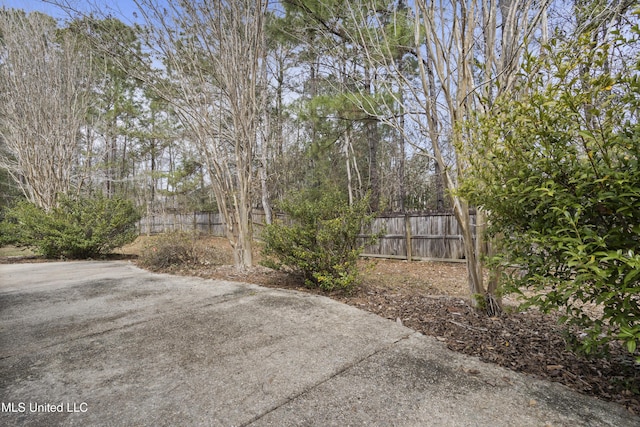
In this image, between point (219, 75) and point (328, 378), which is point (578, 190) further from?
point (219, 75)

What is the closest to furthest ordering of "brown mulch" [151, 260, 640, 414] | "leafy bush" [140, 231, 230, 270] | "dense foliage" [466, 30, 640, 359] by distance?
"dense foliage" [466, 30, 640, 359], "brown mulch" [151, 260, 640, 414], "leafy bush" [140, 231, 230, 270]

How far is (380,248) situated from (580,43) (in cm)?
712

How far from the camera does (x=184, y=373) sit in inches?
69.9

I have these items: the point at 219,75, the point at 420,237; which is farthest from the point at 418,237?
the point at 219,75

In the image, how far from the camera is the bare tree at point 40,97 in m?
8.34

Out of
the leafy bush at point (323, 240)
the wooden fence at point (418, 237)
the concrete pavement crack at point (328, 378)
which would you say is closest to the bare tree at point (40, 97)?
the wooden fence at point (418, 237)

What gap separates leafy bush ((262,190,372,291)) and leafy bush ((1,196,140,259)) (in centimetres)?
607

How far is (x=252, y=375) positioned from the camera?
5.74 ft

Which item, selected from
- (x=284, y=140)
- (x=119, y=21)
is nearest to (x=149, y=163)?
(x=284, y=140)

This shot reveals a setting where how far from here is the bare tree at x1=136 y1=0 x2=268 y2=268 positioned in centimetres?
466

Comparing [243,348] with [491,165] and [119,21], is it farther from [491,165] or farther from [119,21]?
[119,21]

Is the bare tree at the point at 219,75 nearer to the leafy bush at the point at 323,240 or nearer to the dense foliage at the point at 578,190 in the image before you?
the leafy bush at the point at 323,240

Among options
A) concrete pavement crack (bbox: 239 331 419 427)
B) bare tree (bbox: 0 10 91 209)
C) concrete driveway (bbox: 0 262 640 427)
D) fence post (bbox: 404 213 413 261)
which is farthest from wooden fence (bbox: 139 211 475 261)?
bare tree (bbox: 0 10 91 209)

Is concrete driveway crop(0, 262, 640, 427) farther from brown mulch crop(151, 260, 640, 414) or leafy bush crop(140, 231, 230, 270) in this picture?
leafy bush crop(140, 231, 230, 270)
